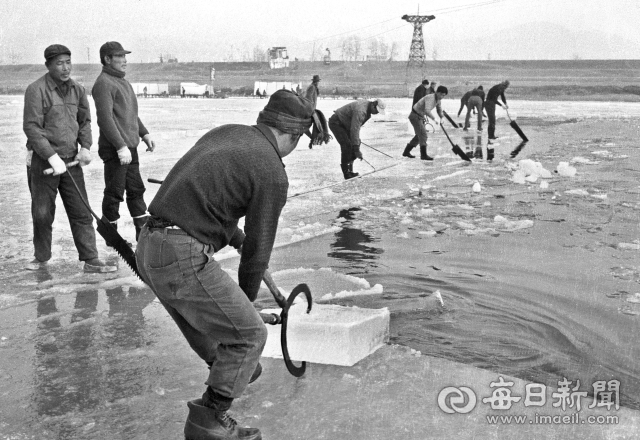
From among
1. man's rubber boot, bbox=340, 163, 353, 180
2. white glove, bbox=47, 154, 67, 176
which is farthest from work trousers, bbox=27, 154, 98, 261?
man's rubber boot, bbox=340, 163, 353, 180

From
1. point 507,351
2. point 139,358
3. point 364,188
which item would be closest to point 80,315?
point 139,358

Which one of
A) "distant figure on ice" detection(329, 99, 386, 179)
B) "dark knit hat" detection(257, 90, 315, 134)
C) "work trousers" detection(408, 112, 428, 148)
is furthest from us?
"work trousers" detection(408, 112, 428, 148)

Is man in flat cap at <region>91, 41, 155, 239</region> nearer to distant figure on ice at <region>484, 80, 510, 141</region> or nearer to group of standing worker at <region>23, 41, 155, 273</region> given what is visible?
group of standing worker at <region>23, 41, 155, 273</region>

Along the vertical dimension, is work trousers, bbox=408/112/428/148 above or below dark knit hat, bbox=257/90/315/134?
below

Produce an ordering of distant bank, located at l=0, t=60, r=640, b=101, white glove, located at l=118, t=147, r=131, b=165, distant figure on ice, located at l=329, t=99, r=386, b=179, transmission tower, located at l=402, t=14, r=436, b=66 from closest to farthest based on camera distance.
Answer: white glove, located at l=118, t=147, r=131, b=165
distant figure on ice, located at l=329, t=99, r=386, b=179
distant bank, located at l=0, t=60, r=640, b=101
transmission tower, located at l=402, t=14, r=436, b=66

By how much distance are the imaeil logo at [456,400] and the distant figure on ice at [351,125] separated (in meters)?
8.73

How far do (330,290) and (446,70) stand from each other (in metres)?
132

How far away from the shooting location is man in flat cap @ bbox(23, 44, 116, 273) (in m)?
6.11

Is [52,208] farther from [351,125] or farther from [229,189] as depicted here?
[351,125]

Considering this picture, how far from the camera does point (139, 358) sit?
4402 mm

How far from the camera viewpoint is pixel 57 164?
6.05 metres

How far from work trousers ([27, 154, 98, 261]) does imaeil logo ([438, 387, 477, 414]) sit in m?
3.77

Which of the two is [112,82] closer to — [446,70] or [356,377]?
[356,377]

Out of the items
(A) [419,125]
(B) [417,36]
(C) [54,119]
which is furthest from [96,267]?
(B) [417,36]
